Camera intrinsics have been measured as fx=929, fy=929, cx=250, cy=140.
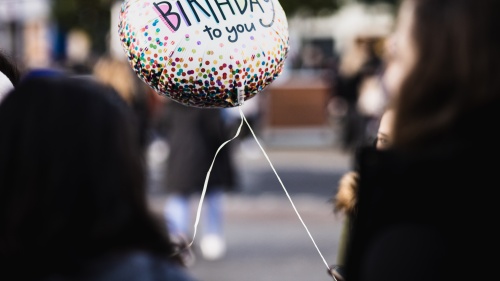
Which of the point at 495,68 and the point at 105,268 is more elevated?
the point at 495,68

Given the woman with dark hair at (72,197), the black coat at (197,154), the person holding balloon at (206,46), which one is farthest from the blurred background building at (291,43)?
the woman with dark hair at (72,197)

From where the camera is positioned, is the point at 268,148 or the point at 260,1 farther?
the point at 268,148

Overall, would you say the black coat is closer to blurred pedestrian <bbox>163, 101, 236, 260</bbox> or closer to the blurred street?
blurred pedestrian <bbox>163, 101, 236, 260</bbox>

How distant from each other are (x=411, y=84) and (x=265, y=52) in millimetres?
860

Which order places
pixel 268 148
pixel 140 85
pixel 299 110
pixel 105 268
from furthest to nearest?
pixel 299 110
pixel 268 148
pixel 140 85
pixel 105 268

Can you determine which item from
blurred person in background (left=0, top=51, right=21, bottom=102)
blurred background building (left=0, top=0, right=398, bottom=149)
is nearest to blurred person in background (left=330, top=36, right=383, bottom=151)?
blurred background building (left=0, top=0, right=398, bottom=149)

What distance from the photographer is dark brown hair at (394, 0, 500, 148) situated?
1.42 meters

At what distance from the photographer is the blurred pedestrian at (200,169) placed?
6.38 meters

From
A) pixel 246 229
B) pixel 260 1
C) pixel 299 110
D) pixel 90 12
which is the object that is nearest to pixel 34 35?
pixel 90 12

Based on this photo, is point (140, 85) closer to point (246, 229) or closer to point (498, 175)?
point (246, 229)

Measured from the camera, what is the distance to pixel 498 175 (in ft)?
4.60

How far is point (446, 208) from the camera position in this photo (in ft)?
4.61

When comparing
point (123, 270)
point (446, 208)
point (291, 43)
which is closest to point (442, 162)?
point (446, 208)

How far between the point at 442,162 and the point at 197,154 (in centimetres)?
510
